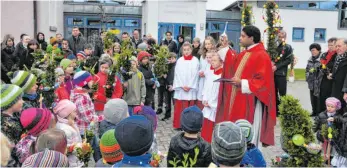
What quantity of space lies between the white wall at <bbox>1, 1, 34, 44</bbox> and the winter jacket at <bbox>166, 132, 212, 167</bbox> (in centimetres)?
1055

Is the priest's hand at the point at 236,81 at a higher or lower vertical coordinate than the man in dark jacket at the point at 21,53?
lower

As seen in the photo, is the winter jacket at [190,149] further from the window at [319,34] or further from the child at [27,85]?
the window at [319,34]

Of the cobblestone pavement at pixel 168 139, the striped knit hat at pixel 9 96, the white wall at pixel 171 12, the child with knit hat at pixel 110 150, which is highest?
the white wall at pixel 171 12

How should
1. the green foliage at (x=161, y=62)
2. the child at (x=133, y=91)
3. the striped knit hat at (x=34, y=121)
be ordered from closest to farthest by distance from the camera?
the striped knit hat at (x=34, y=121), the child at (x=133, y=91), the green foliage at (x=161, y=62)

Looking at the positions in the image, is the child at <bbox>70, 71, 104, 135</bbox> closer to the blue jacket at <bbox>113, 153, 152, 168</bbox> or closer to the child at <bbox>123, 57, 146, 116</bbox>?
the child at <bbox>123, 57, 146, 116</bbox>

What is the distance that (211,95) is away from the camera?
6.49m

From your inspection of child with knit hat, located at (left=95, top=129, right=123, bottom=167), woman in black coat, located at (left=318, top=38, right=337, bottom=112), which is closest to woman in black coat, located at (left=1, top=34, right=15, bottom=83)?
child with knit hat, located at (left=95, top=129, right=123, bottom=167)

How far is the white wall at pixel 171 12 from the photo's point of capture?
876 inches

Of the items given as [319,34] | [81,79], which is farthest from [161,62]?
[319,34]

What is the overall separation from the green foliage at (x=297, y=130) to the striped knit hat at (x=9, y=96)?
2.67m

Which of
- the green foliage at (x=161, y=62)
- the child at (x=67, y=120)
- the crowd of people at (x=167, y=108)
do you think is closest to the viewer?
the crowd of people at (x=167, y=108)

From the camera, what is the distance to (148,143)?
2633 mm

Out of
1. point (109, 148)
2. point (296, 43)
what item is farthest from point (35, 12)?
point (296, 43)

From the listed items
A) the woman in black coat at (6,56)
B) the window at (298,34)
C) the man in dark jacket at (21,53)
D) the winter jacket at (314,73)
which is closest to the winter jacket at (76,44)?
the man in dark jacket at (21,53)
